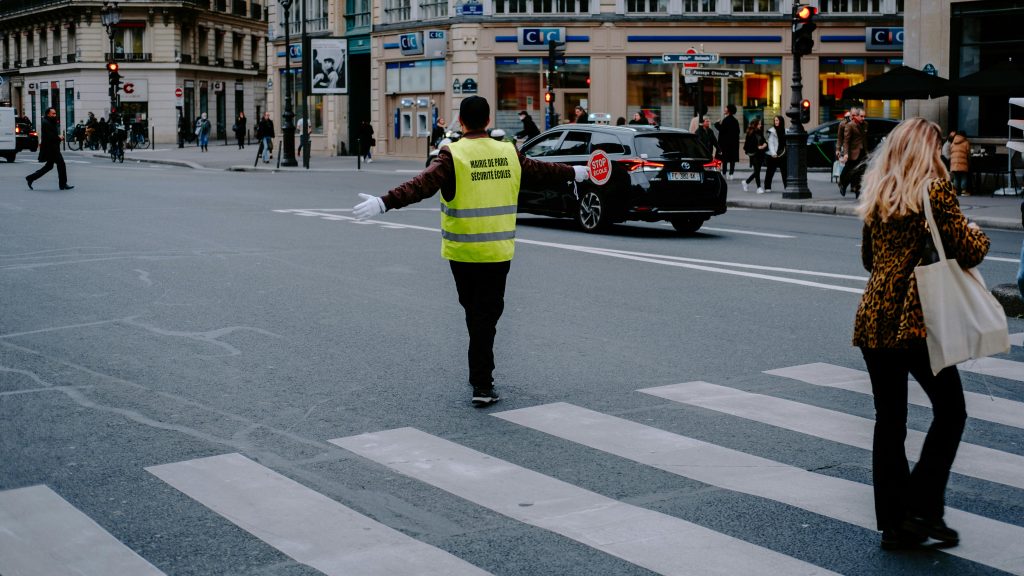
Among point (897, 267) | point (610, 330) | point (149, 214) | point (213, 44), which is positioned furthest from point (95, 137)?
point (897, 267)

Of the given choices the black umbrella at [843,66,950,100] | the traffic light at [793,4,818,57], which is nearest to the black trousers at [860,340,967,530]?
the traffic light at [793,4,818,57]

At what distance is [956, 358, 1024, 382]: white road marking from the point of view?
795 cm

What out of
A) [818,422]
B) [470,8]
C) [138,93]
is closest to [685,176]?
[818,422]

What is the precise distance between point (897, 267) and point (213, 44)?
3023 inches

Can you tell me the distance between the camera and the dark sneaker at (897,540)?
4.69 m

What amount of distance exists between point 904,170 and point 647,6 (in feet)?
132

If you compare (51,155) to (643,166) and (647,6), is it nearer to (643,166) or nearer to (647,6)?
(643,166)

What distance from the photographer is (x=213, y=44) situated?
Answer: 77.4m

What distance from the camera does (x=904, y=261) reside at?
4684 millimetres

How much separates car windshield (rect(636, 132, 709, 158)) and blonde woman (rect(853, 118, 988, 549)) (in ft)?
41.5

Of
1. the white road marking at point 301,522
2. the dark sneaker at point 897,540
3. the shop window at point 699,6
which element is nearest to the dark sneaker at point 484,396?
the white road marking at point 301,522

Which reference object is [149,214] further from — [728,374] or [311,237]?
[728,374]

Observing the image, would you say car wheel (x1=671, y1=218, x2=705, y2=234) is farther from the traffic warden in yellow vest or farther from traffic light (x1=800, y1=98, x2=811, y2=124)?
the traffic warden in yellow vest

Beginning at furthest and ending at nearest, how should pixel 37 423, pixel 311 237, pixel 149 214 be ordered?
pixel 149 214, pixel 311 237, pixel 37 423
